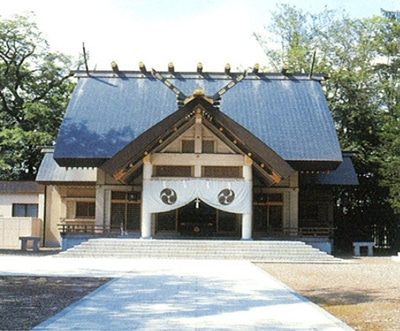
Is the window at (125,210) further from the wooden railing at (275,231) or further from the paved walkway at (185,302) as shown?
the paved walkway at (185,302)

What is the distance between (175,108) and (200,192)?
23.1ft

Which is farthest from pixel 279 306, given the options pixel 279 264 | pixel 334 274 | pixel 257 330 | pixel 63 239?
pixel 63 239

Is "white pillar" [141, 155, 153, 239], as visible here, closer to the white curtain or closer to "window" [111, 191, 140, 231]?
the white curtain

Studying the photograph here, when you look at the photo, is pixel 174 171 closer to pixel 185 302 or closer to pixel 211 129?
pixel 211 129

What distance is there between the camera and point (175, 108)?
95.2ft

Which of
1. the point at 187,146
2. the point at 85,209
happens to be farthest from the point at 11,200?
the point at 187,146

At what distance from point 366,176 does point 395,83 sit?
5135mm

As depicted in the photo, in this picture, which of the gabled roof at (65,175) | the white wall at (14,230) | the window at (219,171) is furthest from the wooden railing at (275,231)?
the window at (219,171)

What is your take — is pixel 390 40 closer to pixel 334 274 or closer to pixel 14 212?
pixel 334 274

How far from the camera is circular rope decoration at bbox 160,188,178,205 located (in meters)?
23.3

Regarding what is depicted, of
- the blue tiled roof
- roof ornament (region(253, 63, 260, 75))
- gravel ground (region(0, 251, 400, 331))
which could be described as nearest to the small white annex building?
the blue tiled roof

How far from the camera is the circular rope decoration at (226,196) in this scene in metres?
23.3

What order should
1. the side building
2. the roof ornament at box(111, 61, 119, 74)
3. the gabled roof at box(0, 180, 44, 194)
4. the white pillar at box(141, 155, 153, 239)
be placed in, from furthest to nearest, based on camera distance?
1. the roof ornament at box(111, 61, 119, 74)
2. the gabled roof at box(0, 180, 44, 194)
3. the white pillar at box(141, 155, 153, 239)
4. the side building

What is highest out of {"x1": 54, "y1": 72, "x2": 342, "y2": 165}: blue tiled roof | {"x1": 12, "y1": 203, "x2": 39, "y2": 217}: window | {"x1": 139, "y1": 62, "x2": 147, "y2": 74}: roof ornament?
{"x1": 139, "y1": 62, "x2": 147, "y2": 74}: roof ornament
